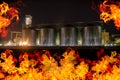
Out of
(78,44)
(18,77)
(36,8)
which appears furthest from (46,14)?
(18,77)

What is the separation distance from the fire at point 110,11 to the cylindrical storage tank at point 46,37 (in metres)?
0.55

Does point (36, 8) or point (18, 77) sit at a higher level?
point (36, 8)

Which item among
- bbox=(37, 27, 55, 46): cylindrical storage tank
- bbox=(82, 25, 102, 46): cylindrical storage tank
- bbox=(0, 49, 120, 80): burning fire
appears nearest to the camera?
bbox=(82, 25, 102, 46): cylindrical storage tank

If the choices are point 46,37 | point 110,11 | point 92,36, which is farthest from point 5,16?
point 110,11

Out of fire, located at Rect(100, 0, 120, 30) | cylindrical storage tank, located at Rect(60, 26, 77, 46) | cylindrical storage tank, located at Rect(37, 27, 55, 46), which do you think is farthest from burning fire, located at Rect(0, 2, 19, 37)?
fire, located at Rect(100, 0, 120, 30)

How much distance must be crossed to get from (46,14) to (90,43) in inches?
26.0

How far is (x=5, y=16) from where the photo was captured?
10.6ft

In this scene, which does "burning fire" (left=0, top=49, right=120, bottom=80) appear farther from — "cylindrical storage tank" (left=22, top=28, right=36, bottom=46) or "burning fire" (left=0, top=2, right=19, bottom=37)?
"burning fire" (left=0, top=2, right=19, bottom=37)

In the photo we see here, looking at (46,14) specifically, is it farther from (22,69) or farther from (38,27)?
(22,69)

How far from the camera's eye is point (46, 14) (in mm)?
3096

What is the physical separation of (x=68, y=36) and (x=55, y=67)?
46 centimetres

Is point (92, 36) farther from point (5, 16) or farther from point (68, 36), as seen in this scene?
point (5, 16)

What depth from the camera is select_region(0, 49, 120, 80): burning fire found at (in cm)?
301

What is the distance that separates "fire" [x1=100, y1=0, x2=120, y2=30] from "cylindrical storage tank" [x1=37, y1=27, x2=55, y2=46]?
1.80 feet
